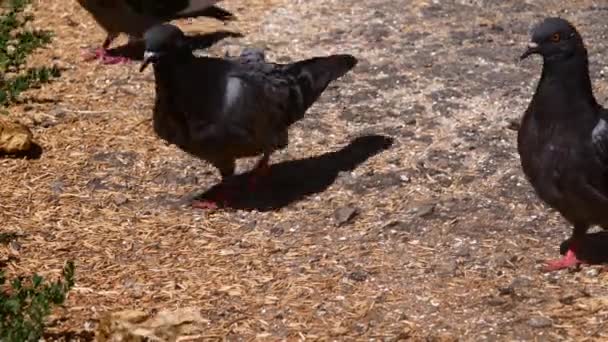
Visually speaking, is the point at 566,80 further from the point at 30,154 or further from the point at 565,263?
the point at 30,154

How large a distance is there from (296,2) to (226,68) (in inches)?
141

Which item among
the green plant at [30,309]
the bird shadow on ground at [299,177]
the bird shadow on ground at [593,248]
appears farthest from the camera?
the bird shadow on ground at [299,177]

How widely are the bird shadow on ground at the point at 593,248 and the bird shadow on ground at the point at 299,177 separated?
1.62m

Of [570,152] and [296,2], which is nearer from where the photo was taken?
[570,152]

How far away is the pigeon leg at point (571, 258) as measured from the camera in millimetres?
5414

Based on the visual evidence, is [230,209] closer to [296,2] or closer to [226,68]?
[226,68]

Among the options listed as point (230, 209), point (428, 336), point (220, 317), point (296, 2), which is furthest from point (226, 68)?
point (296, 2)

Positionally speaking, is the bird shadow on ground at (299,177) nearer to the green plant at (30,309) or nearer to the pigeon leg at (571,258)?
the pigeon leg at (571,258)

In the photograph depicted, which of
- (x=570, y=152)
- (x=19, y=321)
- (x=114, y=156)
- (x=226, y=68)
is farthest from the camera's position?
(x=114, y=156)

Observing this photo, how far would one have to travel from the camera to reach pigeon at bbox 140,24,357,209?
6105mm

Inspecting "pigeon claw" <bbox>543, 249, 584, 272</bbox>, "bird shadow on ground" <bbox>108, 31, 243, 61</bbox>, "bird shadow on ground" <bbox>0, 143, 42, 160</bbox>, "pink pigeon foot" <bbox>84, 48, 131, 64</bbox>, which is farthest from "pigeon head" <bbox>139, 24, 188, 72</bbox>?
→ "bird shadow on ground" <bbox>108, 31, 243, 61</bbox>

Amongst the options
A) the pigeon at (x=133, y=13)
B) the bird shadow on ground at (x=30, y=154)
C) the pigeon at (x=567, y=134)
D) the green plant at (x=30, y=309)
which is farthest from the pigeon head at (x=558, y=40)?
the pigeon at (x=133, y=13)

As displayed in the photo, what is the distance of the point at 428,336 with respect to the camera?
4.87 metres

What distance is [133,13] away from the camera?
895 cm
